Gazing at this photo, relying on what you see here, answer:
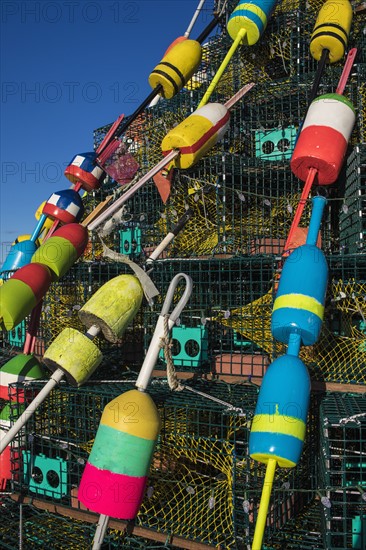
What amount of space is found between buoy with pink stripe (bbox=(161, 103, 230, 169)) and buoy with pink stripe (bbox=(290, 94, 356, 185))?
46cm

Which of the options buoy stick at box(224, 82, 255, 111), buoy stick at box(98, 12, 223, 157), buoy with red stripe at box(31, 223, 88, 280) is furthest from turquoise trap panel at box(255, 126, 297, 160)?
buoy with red stripe at box(31, 223, 88, 280)

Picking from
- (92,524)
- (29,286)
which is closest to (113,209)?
(29,286)

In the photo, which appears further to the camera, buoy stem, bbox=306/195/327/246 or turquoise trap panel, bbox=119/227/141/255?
turquoise trap panel, bbox=119/227/141/255

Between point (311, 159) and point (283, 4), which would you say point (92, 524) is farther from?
point (283, 4)

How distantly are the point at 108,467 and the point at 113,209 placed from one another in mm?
1253

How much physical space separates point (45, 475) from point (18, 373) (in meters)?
0.48

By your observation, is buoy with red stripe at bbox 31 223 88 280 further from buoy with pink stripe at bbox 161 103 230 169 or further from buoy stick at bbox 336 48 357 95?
buoy stick at bbox 336 48 357 95

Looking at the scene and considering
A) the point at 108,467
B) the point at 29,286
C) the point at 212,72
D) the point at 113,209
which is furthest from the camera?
the point at 212,72

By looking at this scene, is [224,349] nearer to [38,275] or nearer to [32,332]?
[32,332]

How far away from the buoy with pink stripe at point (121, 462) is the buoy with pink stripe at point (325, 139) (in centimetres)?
133

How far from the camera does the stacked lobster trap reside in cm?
210

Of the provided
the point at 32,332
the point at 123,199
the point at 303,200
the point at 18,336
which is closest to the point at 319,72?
the point at 303,200

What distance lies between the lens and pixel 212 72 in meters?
4.15

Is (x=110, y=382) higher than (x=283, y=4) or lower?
lower
